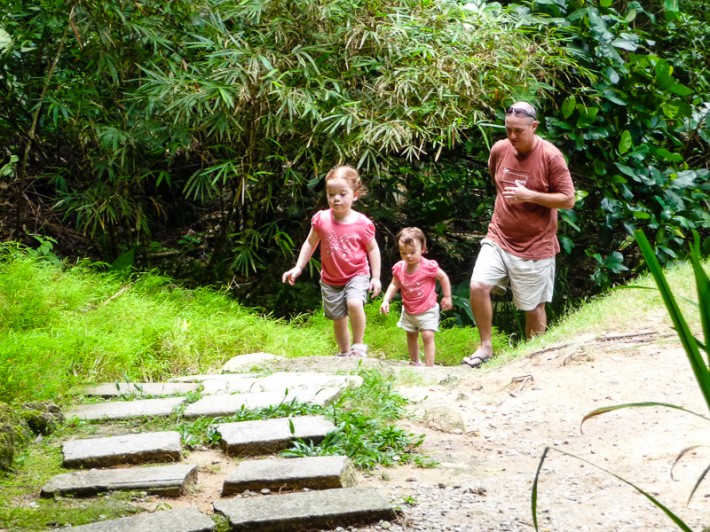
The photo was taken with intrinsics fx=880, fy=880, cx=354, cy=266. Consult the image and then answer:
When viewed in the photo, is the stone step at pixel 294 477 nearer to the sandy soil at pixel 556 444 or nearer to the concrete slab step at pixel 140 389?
the sandy soil at pixel 556 444

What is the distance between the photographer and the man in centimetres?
586

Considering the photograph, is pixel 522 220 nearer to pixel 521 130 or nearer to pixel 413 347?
pixel 521 130

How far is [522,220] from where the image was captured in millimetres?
6043

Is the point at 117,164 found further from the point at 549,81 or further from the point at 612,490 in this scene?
the point at 612,490

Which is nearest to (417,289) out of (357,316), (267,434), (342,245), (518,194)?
(357,316)

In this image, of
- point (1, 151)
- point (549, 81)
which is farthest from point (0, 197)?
point (549, 81)

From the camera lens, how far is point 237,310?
23.7ft

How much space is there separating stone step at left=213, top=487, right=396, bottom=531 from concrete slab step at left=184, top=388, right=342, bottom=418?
3.57 feet

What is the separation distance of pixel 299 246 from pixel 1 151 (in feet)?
9.51

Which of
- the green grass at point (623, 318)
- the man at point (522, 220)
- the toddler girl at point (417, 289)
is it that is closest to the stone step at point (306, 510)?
the green grass at point (623, 318)

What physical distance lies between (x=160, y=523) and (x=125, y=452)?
787 mm

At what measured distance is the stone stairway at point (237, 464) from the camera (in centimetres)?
257

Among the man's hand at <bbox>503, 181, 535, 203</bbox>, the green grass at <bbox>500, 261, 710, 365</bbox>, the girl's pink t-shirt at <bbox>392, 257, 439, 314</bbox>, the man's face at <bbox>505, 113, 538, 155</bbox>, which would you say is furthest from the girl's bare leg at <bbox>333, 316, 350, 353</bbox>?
the man's face at <bbox>505, 113, 538, 155</bbox>

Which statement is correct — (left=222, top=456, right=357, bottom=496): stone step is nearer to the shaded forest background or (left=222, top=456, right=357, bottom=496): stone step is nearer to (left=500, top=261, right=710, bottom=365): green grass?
(left=500, top=261, right=710, bottom=365): green grass
